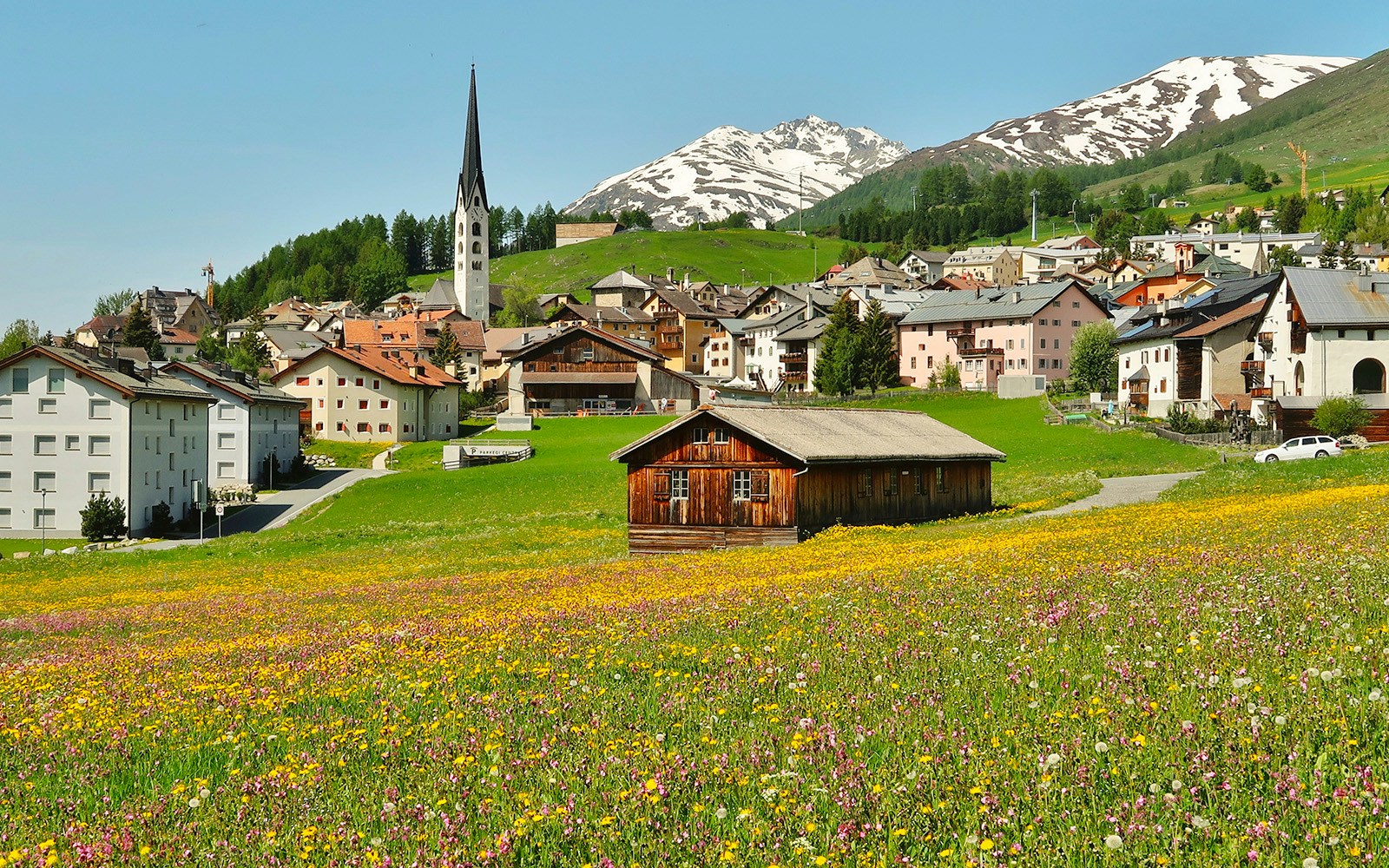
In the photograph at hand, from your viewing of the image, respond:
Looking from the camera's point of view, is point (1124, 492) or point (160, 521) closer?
point (1124, 492)

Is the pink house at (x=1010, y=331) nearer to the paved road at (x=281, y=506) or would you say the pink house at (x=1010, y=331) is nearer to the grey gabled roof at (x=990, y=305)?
the grey gabled roof at (x=990, y=305)

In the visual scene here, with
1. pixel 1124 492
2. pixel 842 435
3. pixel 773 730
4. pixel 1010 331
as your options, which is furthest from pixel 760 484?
pixel 1010 331

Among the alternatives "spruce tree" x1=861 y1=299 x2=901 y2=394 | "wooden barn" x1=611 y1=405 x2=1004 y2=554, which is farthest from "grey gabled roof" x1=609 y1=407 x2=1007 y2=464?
"spruce tree" x1=861 y1=299 x2=901 y2=394

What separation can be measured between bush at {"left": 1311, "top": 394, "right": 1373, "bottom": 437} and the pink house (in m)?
59.2

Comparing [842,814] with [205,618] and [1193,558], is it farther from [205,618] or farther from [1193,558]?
[205,618]

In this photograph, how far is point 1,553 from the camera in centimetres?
5847

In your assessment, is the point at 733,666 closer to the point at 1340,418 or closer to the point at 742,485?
the point at 742,485

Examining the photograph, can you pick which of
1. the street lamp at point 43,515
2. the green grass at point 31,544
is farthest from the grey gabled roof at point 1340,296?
the street lamp at point 43,515

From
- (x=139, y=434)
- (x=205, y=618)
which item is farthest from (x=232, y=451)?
(x=205, y=618)

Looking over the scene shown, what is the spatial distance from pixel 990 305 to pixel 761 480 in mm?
101436

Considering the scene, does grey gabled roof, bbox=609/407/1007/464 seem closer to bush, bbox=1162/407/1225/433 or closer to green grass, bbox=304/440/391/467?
bush, bbox=1162/407/1225/433

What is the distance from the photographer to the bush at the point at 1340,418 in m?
66.4

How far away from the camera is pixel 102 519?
205ft

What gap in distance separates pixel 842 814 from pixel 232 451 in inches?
3377
